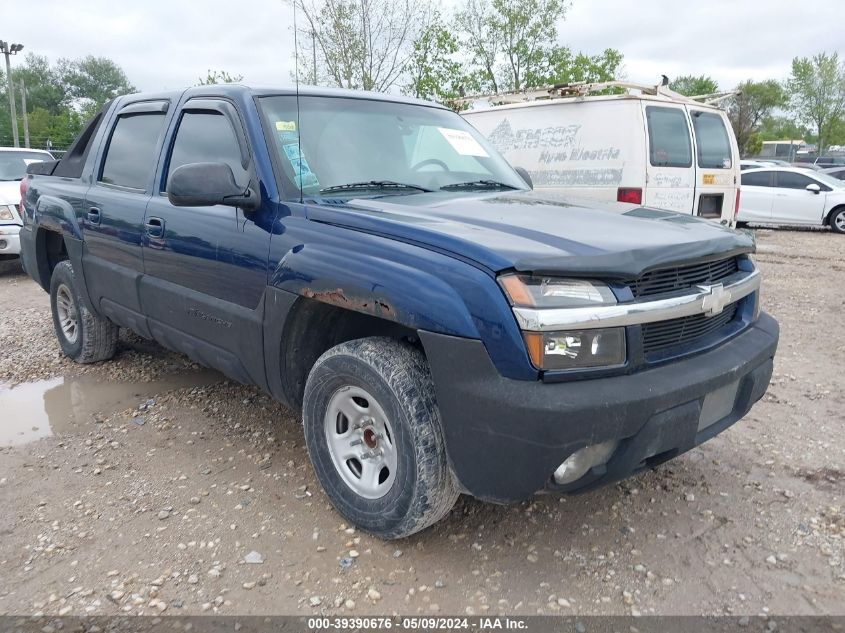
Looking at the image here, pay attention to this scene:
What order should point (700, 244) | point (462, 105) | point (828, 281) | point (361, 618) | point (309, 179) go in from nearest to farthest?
point (361, 618)
point (700, 244)
point (309, 179)
point (828, 281)
point (462, 105)

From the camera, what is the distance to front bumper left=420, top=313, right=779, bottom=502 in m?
2.08

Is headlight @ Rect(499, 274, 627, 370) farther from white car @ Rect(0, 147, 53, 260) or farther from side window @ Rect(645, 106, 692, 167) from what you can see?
white car @ Rect(0, 147, 53, 260)

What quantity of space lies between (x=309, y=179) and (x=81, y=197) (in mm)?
2146

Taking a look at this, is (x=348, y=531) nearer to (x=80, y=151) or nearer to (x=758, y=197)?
(x=80, y=151)

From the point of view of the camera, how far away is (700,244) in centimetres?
251

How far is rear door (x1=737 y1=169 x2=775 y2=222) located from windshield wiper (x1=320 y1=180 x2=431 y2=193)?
1329cm

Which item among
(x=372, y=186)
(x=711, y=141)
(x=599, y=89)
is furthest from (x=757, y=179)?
(x=372, y=186)

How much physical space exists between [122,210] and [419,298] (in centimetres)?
242

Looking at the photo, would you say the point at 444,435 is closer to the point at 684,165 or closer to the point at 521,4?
the point at 684,165

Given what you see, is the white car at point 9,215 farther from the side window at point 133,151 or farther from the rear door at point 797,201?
the rear door at point 797,201

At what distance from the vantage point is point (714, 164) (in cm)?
811

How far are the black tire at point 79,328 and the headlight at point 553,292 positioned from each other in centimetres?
352

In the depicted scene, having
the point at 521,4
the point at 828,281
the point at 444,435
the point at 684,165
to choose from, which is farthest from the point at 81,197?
the point at 521,4

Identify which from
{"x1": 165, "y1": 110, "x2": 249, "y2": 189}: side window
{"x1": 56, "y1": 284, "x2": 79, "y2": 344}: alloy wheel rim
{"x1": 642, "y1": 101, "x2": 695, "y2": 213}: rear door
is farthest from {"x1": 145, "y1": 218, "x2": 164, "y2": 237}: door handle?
{"x1": 642, "y1": 101, "x2": 695, "y2": 213}: rear door
